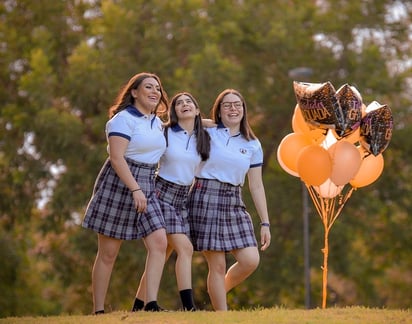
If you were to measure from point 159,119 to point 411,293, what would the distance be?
19.8 m

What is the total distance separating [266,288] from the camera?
64.9 ft

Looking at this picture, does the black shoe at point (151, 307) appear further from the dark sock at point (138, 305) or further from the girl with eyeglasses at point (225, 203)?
the girl with eyeglasses at point (225, 203)

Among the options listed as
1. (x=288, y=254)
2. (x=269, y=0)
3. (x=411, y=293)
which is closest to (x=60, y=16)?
(x=269, y=0)

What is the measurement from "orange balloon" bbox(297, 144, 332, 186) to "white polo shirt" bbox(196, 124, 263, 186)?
1.16 meters

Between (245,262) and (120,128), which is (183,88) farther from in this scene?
(120,128)

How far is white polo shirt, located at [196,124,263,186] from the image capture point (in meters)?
7.32

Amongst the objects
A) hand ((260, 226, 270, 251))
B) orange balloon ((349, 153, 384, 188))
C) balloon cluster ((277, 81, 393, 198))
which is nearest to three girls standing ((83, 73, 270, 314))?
hand ((260, 226, 270, 251))

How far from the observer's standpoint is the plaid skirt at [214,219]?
24.0 feet

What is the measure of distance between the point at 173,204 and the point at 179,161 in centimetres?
34

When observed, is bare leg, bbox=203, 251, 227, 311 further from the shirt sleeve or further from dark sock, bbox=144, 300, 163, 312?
the shirt sleeve

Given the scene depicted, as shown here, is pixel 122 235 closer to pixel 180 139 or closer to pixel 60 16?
pixel 180 139

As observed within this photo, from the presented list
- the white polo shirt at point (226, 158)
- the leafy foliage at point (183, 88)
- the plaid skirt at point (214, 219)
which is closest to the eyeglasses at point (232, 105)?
the white polo shirt at point (226, 158)

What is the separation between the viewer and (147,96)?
7043mm

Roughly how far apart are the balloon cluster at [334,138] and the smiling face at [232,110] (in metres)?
0.92
